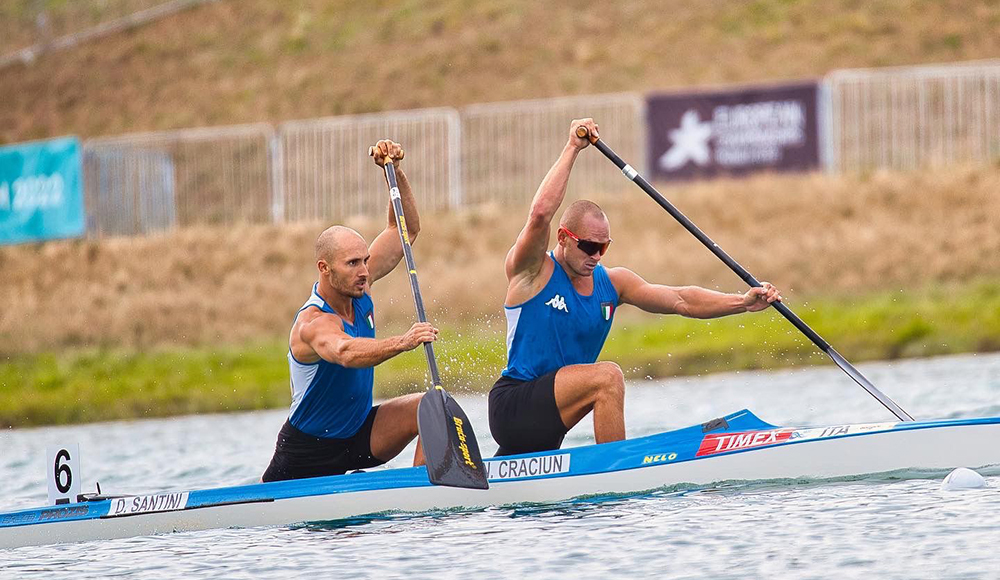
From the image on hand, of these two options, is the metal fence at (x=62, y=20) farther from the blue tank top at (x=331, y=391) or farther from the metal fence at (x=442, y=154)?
the blue tank top at (x=331, y=391)

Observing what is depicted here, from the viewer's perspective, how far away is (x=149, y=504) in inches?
352

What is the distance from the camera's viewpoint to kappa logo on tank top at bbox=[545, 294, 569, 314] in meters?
8.74

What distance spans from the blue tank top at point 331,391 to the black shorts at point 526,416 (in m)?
0.80

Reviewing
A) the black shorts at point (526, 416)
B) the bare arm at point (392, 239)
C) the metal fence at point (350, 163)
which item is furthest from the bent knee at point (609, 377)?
the metal fence at point (350, 163)

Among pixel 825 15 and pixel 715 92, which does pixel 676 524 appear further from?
pixel 825 15

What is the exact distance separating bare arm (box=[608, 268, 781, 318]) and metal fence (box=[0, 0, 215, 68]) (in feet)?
112

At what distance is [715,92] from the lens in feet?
69.4

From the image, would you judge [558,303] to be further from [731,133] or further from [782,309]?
[731,133]

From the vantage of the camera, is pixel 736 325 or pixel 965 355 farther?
pixel 736 325

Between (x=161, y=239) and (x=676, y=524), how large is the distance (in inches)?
707

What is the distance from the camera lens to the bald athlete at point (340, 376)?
841 centimetres

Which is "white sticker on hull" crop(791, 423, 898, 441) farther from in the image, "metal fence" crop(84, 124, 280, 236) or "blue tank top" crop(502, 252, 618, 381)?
"metal fence" crop(84, 124, 280, 236)

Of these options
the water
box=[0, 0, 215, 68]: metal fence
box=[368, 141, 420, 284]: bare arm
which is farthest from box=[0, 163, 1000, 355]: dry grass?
box=[0, 0, 215, 68]: metal fence

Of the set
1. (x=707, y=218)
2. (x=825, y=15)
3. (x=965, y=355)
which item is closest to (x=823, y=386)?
(x=965, y=355)
